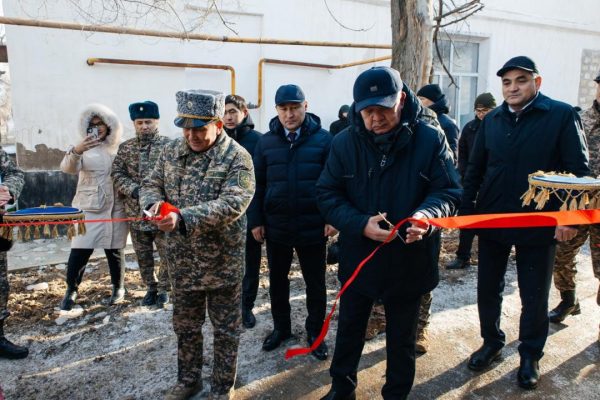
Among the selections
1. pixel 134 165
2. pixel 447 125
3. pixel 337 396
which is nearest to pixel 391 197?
pixel 337 396

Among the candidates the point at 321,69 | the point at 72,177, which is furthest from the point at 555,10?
the point at 72,177

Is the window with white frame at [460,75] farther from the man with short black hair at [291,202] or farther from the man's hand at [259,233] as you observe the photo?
the man's hand at [259,233]

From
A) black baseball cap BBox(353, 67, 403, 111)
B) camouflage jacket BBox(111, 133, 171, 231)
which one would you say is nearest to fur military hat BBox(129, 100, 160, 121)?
camouflage jacket BBox(111, 133, 171, 231)

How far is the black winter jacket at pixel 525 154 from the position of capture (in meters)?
2.99

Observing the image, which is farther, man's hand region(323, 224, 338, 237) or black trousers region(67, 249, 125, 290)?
black trousers region(67, 249, 125, 290)

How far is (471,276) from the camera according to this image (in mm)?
5422

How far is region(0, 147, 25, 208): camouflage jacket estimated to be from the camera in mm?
3363

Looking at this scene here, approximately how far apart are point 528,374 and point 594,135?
83.4 inches

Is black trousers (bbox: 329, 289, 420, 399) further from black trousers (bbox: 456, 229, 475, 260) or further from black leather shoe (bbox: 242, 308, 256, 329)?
black trousers (bbox: 456, 229, 475, 260)

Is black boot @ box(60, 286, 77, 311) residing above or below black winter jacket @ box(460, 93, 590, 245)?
below

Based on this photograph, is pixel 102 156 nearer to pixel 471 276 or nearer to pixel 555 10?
pixel 471 276

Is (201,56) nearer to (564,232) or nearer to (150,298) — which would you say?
(150,298)

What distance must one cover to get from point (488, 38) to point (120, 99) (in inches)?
353

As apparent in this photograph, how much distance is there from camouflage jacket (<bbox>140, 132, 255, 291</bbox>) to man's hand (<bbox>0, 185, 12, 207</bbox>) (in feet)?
3.64
